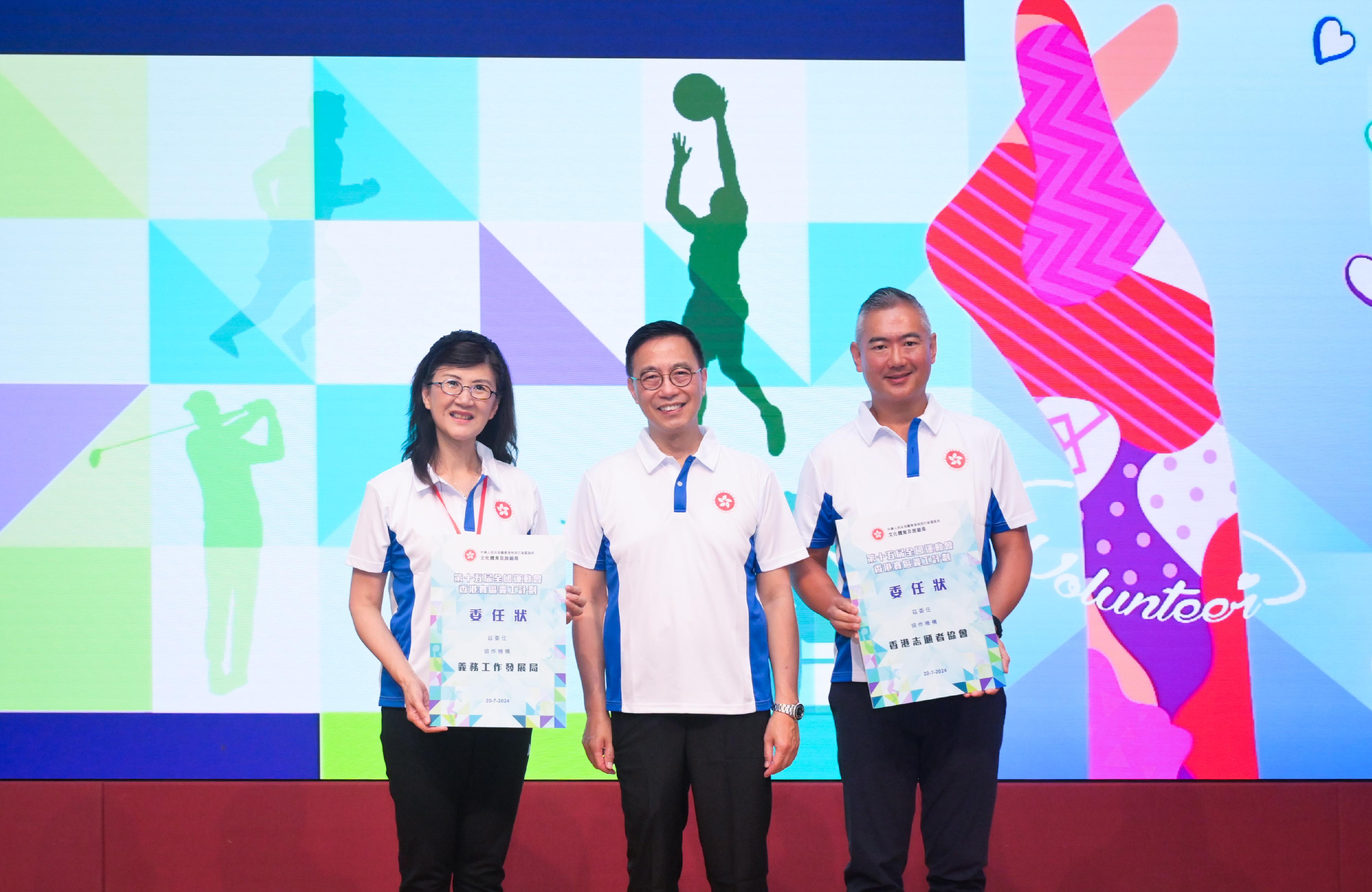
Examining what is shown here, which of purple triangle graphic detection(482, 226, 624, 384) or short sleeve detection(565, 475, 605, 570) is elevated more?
purple triangle graphic detection(482, 226, 624, 384)

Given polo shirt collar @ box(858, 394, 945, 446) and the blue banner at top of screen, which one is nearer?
polo shirt collar @ box(858, 394, 945, 446)

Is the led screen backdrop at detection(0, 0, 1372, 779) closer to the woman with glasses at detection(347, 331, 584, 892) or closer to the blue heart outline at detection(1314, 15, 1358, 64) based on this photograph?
the blue heart outline at detection(1314, 15, 1358, 64)

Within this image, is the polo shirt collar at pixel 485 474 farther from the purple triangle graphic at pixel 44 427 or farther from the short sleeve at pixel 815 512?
the purple triangle graphic at pixel 44 427

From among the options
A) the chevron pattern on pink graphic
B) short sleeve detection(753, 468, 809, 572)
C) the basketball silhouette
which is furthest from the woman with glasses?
the chevron pattern on pink graphic

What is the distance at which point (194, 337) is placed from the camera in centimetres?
309

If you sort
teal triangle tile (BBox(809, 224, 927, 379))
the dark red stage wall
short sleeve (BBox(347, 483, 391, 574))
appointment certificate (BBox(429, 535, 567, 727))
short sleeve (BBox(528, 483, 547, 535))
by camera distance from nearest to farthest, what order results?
appointment certificate (BBox(429, 535, 567, 727)), short sleeve (BBox(347, 483, 391, 574)), short sleeve (BBox(528, 483, 547, 535)), the dark red stage wall, teal triangle tile (BBox(809, 224, 927, 379))

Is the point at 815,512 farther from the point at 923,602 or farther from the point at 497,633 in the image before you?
the point at 497,633

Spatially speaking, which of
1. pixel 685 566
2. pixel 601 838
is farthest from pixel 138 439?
pixel 685 566

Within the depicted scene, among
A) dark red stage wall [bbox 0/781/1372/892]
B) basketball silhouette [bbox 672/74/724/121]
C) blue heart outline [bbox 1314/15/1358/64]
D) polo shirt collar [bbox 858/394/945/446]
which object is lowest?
dark red stage wall [bbox 0/781/1372/892]

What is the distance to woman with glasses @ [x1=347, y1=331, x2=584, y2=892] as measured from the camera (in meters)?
2.05

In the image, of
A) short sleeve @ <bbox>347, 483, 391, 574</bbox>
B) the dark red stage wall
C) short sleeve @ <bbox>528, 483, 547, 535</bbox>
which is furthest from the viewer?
the dark red stage wall

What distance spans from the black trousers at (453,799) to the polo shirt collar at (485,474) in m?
0.46

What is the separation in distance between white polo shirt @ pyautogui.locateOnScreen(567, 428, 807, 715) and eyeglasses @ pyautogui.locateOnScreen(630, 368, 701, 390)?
130mm

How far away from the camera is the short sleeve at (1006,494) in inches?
86.4
